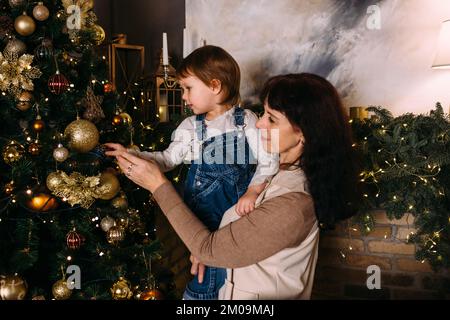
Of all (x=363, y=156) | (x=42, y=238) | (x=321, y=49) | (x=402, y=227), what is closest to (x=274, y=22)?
(x=321, y=49)

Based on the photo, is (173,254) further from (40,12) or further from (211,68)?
(40,12)

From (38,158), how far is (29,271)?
19.2 inches

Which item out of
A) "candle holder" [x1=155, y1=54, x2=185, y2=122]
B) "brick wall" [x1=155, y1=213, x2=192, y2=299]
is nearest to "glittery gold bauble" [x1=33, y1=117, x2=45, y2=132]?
"candle holder" [x1=155, y1=54, x2=185, y2=122]

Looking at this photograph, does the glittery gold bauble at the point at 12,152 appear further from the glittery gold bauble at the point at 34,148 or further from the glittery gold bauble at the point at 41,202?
the glittery gold bauble at the point at 41,202

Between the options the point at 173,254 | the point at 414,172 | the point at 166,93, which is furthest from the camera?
the point at 173,254

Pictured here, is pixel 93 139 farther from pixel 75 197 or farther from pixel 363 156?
pixel 363 156

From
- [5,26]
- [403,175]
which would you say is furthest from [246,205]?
[403,175]

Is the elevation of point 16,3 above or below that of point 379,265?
above

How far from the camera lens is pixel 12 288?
4.64 feet

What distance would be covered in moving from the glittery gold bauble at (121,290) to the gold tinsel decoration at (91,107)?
28.2 inches

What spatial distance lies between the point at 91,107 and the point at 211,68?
1.78ft

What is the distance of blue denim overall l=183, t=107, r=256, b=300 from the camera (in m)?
1.73

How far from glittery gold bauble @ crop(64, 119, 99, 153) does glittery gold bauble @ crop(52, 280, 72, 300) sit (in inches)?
21.3

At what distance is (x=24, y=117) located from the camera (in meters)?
1.55
